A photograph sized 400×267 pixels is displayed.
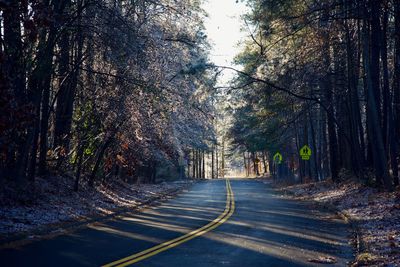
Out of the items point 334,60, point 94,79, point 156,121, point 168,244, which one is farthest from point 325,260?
point 334,60

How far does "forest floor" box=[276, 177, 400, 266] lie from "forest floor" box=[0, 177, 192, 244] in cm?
822

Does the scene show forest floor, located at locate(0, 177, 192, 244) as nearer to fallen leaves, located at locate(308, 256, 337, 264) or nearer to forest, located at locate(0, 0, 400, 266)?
forest, located at locate(0, 0, 400, 266)

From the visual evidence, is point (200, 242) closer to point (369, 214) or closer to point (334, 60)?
point (369, 214)

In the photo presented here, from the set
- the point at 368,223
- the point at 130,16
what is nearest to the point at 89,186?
the point at 130,16

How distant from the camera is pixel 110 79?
2038 centimetres

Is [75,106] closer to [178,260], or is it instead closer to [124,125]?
[124,125]

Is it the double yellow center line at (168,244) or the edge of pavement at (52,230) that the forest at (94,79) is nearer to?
the edge of pavement at (52,230)

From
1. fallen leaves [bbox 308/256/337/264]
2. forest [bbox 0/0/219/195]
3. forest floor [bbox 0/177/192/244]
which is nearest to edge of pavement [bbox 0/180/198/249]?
forest floor [bbox 0/177/192/244]

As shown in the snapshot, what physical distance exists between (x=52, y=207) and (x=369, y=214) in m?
10.8

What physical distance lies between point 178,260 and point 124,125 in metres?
14.3

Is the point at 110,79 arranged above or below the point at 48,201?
above

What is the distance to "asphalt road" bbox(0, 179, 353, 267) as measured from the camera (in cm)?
995

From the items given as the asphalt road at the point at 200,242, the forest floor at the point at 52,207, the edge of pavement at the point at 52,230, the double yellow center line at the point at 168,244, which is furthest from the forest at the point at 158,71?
the double yellow center line at the point at 168,244

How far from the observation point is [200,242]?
12344 millimetres
